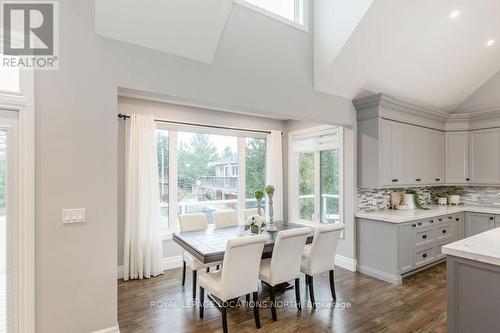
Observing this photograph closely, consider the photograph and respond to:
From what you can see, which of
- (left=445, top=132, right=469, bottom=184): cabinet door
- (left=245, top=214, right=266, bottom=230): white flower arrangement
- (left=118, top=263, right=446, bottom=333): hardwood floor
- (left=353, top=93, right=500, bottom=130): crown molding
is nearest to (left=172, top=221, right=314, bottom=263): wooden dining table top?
(left=245, top=214, right=266, bottom=230): white flower arrangement

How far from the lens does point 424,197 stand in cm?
534

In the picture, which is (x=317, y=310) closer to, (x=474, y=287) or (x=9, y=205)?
(x=474, y=287)

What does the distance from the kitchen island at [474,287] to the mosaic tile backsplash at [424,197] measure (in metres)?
2.22

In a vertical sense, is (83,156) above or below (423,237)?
above

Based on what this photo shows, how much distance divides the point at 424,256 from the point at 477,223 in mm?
1411

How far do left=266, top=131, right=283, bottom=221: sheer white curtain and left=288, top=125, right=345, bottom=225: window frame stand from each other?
240mm

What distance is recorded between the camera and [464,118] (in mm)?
5016

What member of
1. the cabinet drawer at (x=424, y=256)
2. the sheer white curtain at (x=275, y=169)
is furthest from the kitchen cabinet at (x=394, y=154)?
the sheer white curtain at (x=275, y=169)

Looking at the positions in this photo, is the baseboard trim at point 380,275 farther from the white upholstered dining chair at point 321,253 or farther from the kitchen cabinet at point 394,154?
the kitchen cabinet at point 394,154

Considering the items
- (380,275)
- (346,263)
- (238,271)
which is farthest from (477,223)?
(238,271)

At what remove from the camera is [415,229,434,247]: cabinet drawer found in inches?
155

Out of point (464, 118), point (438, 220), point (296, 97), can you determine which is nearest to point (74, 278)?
point (296, 97)

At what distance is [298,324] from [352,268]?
1.86 metres

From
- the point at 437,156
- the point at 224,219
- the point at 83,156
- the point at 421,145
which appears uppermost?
the point at 421,145
